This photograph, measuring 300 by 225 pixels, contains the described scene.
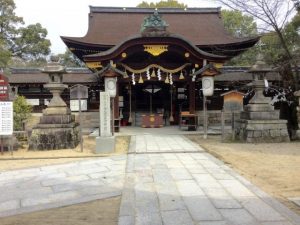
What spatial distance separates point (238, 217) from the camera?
466cm

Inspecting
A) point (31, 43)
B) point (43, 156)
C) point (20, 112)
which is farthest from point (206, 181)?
point (31, 43)

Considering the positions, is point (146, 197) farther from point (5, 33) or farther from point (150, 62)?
point (5, 33)

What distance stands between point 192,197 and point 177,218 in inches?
41.9

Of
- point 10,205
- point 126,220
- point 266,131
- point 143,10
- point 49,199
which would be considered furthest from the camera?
point 143,10

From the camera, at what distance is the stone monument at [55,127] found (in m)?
11.9

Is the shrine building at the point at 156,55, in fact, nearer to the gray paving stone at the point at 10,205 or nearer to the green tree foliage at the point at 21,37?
the gray paving stone at the point at 10,205

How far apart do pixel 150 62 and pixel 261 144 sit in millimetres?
7548

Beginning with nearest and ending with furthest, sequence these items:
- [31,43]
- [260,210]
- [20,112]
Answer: [260,210] < [20,112] < [31,43]

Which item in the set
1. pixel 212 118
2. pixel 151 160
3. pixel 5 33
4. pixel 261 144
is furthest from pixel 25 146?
pixel 5 33

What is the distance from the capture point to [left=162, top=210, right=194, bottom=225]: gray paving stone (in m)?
4.48

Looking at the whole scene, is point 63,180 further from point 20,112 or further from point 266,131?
point 266,131

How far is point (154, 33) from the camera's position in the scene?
54.0 ft

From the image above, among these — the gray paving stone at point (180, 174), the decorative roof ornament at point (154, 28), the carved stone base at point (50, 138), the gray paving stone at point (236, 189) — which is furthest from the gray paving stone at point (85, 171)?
the decorative roof ornament at point (154, 28)

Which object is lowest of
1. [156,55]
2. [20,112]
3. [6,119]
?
[6,119]
